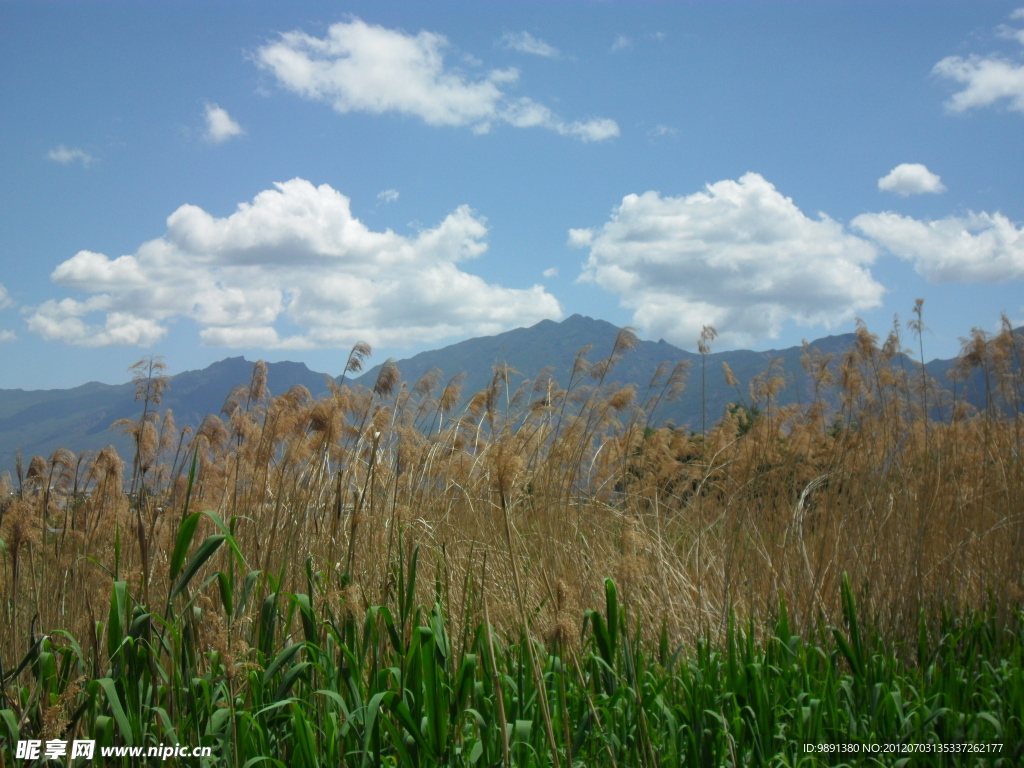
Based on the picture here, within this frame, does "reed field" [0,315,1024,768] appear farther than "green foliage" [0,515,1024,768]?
Yes

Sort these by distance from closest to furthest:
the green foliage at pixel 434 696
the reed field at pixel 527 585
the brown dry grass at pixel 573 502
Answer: the green foliage at pixel 434 696 < the reed field at pixel 527 585 < the brown dry grass at pixel 573 502

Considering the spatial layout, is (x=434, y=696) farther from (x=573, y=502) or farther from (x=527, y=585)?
(x=573, y=502)

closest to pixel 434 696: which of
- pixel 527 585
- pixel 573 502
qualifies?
pixel 527 585

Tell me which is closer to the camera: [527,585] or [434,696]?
[434,696]

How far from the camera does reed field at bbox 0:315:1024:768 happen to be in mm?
2215

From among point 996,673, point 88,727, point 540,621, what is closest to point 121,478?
point 88,727

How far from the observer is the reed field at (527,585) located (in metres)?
2.21

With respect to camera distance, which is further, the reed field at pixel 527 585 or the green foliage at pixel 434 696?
the reed field at pixel 527 585

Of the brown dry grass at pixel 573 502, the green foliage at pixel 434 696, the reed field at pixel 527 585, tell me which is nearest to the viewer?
the green foliage at pixel 434 696

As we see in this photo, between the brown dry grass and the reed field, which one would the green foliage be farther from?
the brown dry grass

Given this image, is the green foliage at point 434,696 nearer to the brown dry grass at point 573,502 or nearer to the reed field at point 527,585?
the reed field at point 527,585

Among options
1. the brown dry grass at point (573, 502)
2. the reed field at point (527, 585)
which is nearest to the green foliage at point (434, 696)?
the reed field at point (527, 585)

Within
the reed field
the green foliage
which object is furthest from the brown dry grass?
the green foliage

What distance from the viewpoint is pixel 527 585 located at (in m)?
3.35
